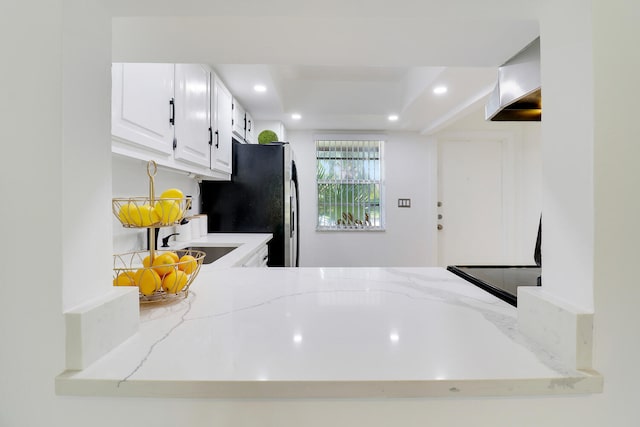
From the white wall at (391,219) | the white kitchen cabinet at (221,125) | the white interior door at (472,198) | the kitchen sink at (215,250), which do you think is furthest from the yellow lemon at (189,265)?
the white interior door at (472,198)

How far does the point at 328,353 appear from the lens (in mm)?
467

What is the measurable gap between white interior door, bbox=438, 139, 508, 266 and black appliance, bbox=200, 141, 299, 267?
231 centimetres

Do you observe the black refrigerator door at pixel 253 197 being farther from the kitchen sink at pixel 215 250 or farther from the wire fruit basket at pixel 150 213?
the wire fruit basket at pixel 150 213

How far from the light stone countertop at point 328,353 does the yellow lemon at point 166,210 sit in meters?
0.22

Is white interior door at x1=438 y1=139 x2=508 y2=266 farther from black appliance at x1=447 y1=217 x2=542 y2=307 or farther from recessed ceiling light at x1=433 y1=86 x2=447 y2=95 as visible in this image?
black appliance at x1=447 y1=217 x2=542 y2=307

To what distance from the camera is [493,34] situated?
653 mm

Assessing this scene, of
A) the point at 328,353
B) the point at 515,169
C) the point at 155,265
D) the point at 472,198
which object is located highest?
the point at 515,169

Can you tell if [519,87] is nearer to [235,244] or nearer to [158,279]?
[158,279]

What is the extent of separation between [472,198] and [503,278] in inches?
126

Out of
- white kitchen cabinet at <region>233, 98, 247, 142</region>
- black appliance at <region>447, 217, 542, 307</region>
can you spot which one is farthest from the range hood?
white kitchen cabinet at <region>233, 98, 247, 142</region>

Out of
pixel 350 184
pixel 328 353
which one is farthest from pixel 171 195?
pixel 350 184
